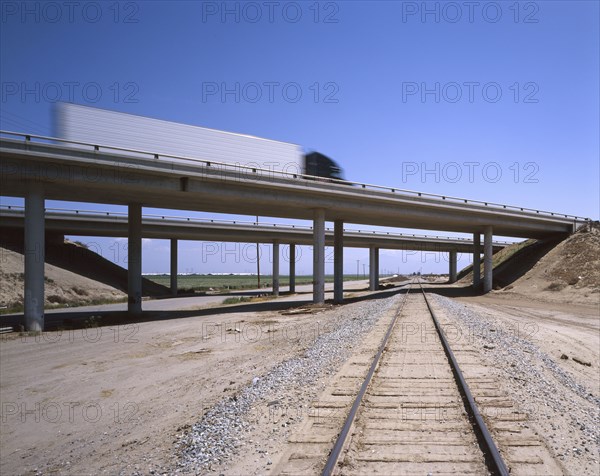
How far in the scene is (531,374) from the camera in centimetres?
953

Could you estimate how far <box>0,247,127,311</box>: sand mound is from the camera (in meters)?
34.8

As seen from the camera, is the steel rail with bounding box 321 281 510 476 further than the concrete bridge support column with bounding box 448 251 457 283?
No

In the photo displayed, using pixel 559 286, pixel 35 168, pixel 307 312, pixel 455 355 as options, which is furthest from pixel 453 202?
pixel 35 168

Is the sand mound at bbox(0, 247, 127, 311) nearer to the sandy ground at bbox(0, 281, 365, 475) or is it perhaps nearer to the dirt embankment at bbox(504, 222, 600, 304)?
the sandy ground at bbox(0, 281, 365, 475)

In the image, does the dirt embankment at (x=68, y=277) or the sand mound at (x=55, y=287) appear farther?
the dirt embankment at (x=68, y=277)

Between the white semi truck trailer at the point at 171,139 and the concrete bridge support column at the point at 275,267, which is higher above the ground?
the white semi truck trailer at the point at 171,139

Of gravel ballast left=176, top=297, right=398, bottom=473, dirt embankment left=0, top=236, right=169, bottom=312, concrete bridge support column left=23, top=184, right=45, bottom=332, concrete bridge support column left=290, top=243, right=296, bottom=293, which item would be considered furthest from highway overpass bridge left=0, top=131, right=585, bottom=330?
concrete bridge support column left=290, top=243, right=296, bottom=293

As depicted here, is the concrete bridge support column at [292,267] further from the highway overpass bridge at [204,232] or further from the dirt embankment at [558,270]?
the dirt embankment at [558,270]

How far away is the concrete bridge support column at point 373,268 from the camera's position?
64.4m

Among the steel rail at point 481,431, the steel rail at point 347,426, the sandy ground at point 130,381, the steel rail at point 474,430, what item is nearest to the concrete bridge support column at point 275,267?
the sandy ground at point 130,381

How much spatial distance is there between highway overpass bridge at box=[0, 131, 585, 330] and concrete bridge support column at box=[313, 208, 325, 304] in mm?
75

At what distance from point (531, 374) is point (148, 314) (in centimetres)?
2383

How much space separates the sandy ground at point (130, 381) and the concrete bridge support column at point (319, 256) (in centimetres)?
963

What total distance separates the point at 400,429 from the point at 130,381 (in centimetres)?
787
